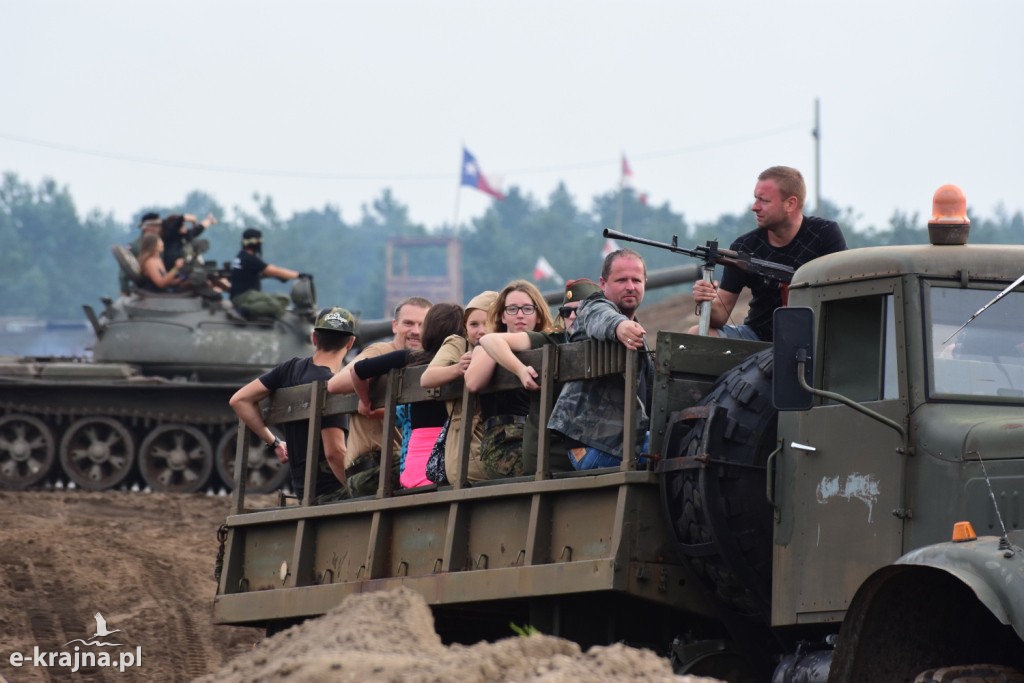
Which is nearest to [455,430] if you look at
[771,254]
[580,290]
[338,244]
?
[580,290]

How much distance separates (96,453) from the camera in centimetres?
2202

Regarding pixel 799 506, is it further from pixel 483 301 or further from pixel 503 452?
pixel 483 301

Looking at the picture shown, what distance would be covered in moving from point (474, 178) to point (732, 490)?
4950 centimetres

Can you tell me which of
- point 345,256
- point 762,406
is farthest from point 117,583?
point 345,256

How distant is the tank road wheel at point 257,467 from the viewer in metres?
21.7

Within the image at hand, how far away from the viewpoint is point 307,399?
892cm

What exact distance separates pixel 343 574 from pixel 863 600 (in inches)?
120

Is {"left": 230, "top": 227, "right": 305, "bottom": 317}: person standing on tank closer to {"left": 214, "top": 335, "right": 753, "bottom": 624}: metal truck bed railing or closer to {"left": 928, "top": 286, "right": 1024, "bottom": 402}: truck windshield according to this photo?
{"left": 214, "top": 335, "right": 753, "bottom": 624}: metal truck bed railing

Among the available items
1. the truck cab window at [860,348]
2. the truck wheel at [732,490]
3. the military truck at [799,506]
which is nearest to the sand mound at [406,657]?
the military truck at [799,506]

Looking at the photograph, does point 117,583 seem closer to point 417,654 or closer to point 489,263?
point 417,654

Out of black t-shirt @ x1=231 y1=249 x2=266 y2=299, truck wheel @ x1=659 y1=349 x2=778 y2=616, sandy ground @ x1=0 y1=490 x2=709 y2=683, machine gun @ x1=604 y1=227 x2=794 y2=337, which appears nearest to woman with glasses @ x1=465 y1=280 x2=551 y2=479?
machine gun @ x1=604 y1=227 x2=794 y2=337

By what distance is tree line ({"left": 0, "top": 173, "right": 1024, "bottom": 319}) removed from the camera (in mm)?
87250

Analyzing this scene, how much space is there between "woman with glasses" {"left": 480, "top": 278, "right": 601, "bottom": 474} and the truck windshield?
1731 millimetres

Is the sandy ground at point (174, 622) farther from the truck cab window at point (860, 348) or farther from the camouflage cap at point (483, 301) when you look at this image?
the camouflage cap at point (483, 301)
